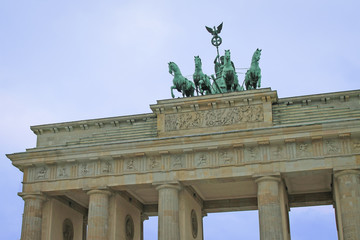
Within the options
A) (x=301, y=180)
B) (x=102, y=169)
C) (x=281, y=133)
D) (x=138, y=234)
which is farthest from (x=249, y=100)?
(x=138, y=234)

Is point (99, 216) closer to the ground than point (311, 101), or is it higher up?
closer to the ground

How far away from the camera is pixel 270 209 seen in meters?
28.5

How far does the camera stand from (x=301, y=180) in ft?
107

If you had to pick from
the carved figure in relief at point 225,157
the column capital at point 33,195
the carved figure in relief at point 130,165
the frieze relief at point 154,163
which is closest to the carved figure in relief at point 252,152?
the carved figure in relief at point 225,157

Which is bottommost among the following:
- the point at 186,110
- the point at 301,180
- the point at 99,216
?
the point at 99,216

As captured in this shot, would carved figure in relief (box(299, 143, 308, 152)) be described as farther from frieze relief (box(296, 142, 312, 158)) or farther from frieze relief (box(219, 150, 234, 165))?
frieze relief (box(219, 150, 234, 165))

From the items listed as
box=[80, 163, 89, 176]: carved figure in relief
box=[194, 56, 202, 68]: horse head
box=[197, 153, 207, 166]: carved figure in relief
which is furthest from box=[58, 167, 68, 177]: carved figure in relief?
box=[194, 56, 202, 68]: horse head

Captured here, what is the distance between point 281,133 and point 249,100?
299 centimetres

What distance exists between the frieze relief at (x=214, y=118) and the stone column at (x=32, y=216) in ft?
27.1

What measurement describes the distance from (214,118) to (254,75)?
12.1 feet

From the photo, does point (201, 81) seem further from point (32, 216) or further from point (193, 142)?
point (32, 216)

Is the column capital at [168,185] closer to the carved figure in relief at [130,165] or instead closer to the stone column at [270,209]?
the carved figure in relief at [130,165]

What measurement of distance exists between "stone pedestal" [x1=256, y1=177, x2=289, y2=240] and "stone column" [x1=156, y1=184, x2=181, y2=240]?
435 cm

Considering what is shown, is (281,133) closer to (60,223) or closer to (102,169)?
(102,169)
